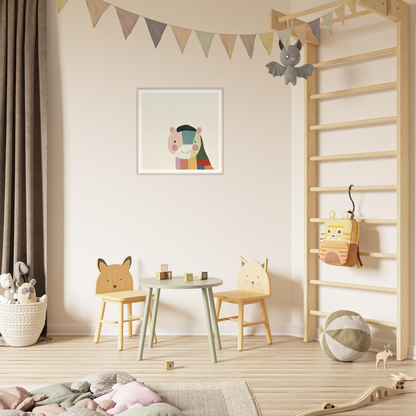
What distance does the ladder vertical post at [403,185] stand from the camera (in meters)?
3.27

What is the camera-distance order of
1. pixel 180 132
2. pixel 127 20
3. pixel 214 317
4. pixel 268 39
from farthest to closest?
pixel 180 132, pixel 214 317, pixel 268 39, pixel 127 20

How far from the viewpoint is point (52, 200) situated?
13.3 feet

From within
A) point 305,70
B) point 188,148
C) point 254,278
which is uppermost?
point 305,70

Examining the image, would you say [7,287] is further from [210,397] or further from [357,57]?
[357,57]

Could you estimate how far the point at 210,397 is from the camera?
8.39 feet

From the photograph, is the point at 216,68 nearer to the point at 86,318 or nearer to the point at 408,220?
the point at 408,220

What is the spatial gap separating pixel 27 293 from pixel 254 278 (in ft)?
5.70

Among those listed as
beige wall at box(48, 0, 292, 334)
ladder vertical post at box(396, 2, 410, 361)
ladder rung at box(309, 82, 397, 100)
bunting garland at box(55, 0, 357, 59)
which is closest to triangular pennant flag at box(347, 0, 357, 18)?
bunting garland at box(55, 0, 357, 59)

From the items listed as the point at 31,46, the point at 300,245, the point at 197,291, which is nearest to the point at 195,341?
the point at 197,291

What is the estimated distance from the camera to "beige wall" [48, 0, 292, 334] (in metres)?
4.04

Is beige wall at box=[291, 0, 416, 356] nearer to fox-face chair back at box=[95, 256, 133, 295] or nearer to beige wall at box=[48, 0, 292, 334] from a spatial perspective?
beige wall at box=[48, 0, 292, 334]

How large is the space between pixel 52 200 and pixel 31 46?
49.0 inches

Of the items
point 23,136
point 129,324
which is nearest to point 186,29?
point 23,136

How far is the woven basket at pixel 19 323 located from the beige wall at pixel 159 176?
14.4 inches
